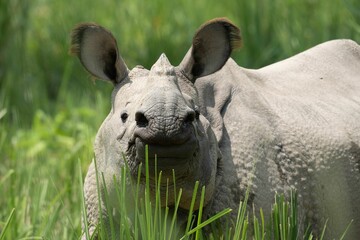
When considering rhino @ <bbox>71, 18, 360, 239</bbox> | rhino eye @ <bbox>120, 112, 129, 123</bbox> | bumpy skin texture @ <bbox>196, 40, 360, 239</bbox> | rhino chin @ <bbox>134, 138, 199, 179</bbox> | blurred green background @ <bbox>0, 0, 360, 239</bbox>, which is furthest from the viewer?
blurred green background @ <bbox>0, 0, 360, 239</bbox>

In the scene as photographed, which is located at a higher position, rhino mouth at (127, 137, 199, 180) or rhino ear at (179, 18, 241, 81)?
rhino ear at (179, 18, 241, 81)

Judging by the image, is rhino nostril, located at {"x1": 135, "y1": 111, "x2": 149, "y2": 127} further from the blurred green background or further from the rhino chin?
the blurred green background

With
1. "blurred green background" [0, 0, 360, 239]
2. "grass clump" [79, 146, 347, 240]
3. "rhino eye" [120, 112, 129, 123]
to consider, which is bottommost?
"blurred green background" [0, 0, 360, 239]

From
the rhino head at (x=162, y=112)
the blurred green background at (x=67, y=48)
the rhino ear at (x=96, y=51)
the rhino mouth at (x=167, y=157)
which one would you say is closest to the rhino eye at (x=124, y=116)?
the rhino head at (x=162, y=112)

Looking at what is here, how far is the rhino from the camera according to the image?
3078mm

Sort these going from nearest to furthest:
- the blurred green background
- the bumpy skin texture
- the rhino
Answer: the rhino → the bumpy skin texture → the blurred green background

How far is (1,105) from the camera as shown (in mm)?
5867

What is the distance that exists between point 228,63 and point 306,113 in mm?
347

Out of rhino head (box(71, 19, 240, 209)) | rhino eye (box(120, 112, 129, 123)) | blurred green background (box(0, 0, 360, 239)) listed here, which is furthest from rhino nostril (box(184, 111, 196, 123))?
blurred green background (box(0, 0, 360, 239))

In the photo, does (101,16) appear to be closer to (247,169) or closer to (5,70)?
(5,70)

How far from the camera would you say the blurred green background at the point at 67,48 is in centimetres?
533

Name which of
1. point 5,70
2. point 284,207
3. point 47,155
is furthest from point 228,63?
point 5,70

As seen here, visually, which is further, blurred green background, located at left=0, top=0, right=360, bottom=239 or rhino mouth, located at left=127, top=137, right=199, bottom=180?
blurred green background, located at left=0, top=0, right=360, bottom=239

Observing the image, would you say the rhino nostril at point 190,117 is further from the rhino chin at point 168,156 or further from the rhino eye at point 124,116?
the rhino eye at point 124,116
